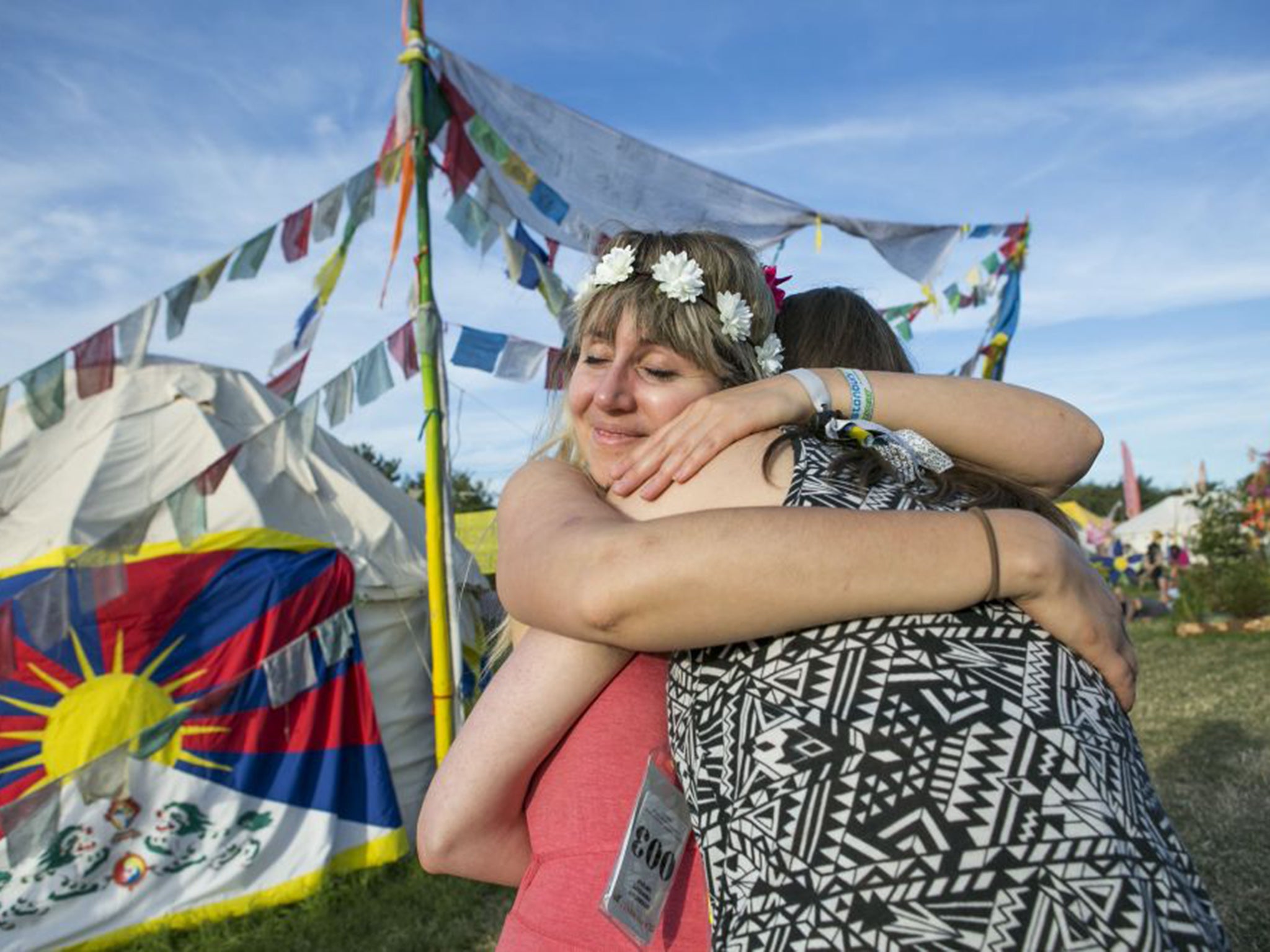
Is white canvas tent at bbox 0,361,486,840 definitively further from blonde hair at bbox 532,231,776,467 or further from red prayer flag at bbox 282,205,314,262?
blonde hair at bbox 532,231,776,467

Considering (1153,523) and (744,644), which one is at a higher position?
(744,644)

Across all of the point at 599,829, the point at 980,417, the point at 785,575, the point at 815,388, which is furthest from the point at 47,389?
the point at 785,575

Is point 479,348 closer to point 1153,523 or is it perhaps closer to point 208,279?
point 208,279

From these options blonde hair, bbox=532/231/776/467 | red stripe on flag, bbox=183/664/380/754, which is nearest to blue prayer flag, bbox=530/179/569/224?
red stripe on flag, bbox=183/664/380/754

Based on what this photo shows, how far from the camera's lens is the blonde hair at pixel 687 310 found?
1.79 m

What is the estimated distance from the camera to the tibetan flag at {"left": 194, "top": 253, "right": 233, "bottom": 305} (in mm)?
5566

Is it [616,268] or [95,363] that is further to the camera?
[95,363]

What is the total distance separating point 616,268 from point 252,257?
457 cm

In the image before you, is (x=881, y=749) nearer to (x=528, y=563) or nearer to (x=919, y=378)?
(x=528, y=563)

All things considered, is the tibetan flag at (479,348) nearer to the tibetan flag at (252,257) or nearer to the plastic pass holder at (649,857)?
the tibetan flag at (252,257)

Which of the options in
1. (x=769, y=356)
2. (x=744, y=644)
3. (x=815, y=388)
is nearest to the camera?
(x=744, y=644)

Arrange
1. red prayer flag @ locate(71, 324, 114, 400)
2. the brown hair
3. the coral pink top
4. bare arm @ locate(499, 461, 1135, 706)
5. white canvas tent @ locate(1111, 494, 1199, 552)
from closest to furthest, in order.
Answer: bare arm @ locate(499, 461, 1135, 706) < the coral pink top < the brown hair < red prayer flag @ locate(71, 324, 114, 400) < white canvas tent @ locate(1111, 494, 1199, 552)

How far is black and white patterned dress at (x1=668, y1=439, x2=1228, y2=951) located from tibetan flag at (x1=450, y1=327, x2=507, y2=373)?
537 cm

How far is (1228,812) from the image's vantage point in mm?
6465
